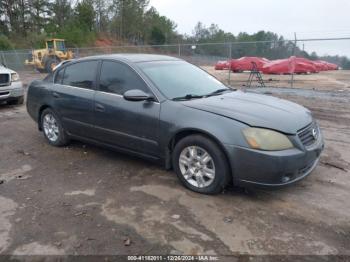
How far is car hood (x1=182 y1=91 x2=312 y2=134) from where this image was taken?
402 cm

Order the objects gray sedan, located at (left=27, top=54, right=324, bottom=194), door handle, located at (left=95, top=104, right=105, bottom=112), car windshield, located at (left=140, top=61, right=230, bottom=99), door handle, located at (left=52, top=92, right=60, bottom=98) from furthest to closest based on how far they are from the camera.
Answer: door handle, located at (left=52, top=92, right=60, bottom=98) < door handle, located at (left=95, top=104, right=105, bottom=112) < car windshield, located at (left=140, top=61, right=230, bottom=99) < gray sedan, located at (left=27, top=54, right=324, bottom=194)

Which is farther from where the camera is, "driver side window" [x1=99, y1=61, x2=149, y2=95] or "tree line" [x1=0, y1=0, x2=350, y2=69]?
"tree line" [x1=0, y1=0, x2=350, y2=69]

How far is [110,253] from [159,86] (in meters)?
2.33

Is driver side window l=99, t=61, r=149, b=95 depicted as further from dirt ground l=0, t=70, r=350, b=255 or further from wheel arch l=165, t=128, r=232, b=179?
dirt ground l=0, t=70, r=350, b=255

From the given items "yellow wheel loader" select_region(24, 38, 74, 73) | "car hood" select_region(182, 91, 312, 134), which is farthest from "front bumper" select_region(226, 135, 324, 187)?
"yellow wheel loader" select_region(24, 38, 74, 73)

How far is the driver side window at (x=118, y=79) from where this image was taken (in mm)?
4902

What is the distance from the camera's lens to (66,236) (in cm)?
347

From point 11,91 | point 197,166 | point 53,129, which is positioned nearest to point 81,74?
point 53,129

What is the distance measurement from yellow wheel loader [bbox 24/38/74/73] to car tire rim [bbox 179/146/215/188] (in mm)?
24798

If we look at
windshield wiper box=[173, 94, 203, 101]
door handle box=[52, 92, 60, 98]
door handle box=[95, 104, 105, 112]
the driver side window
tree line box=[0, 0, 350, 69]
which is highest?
tree line box=[0, 0, 350, 69]

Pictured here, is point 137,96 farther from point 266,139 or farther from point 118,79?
point 266,139

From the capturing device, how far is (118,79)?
5.18 metres

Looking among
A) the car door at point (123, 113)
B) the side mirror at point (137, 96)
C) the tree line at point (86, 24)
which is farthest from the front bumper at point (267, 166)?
the tree line at point (86, 24)

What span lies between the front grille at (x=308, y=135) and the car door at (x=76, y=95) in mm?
2979
